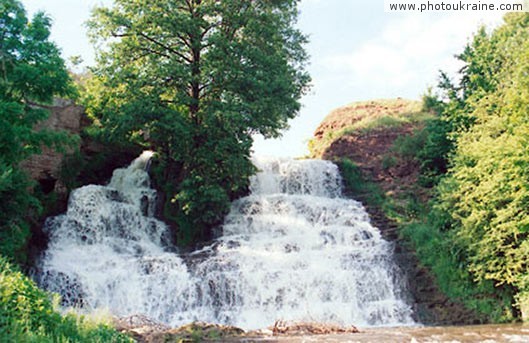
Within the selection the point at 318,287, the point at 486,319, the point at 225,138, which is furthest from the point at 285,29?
the point at 486,319

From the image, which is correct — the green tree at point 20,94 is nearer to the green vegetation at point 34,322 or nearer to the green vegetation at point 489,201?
the green vegetation at point 34,322

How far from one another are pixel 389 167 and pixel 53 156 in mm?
14996

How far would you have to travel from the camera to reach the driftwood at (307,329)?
11094 mm

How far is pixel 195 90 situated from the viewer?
20734 mm

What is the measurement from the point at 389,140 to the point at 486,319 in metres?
15.7

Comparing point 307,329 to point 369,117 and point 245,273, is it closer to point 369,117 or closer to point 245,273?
point 245,273

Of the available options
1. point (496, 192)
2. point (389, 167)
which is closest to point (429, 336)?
point (496, 192)

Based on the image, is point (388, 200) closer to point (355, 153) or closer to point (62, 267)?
point (355, 153)

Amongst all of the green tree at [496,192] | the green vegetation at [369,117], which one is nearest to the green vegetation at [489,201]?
the green tree at [496,192]

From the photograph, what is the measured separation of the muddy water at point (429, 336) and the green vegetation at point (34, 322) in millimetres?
3772

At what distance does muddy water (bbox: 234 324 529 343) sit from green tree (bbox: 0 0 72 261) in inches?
294

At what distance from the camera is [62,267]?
49.5 feet

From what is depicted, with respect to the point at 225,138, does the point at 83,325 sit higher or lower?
lower

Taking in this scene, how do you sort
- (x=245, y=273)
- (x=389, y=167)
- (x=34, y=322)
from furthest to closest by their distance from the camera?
(x=389, y=167) < (x=245, y=273) < (x=34, y=322)
